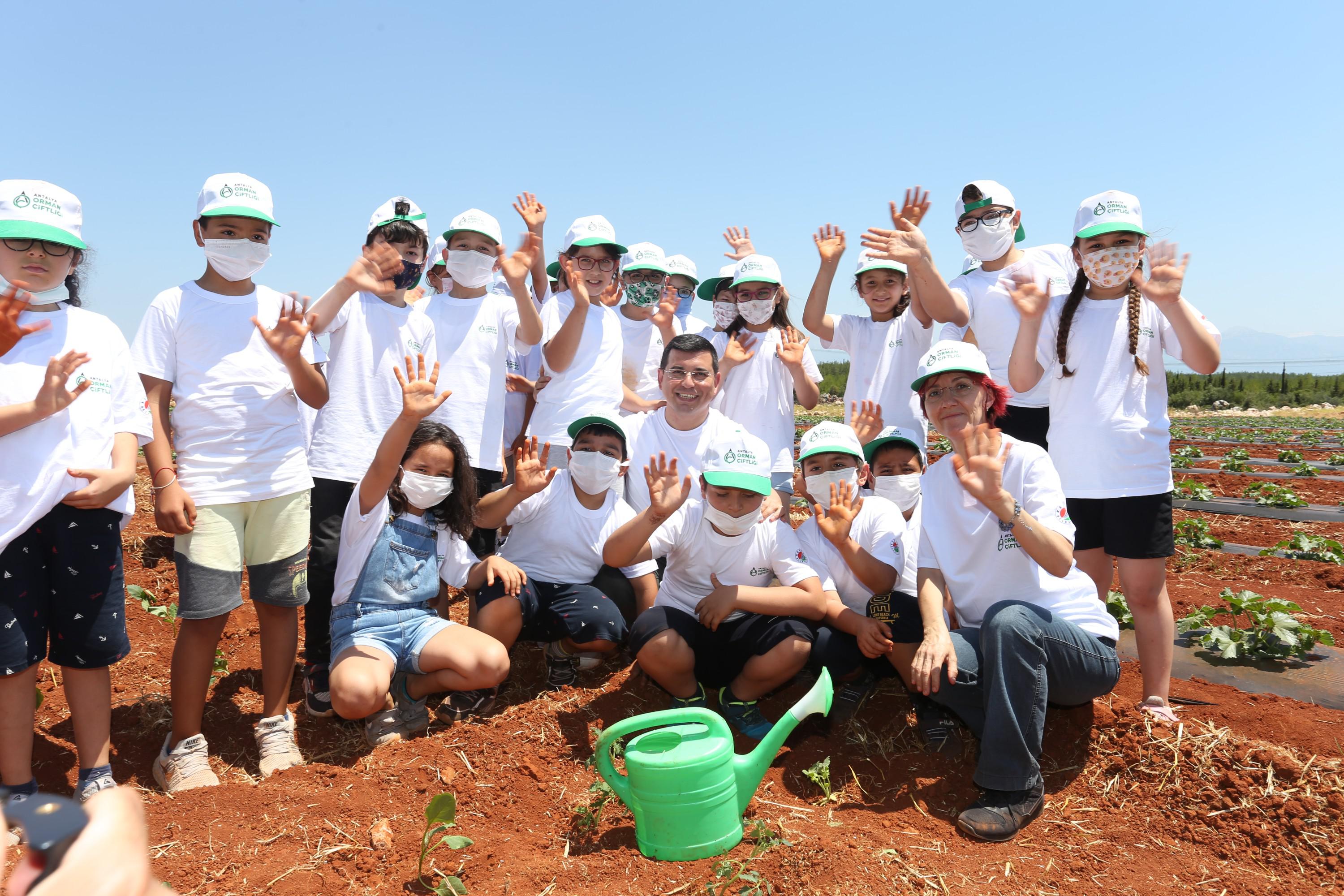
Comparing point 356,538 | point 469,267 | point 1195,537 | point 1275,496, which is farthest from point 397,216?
point 1275,496

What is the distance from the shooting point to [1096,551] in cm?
376

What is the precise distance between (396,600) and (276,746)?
30.1 inches

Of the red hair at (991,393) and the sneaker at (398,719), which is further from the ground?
the red hair at (991,393)

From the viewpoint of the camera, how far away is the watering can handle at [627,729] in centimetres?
262

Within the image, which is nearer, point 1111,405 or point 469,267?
point 1111,405

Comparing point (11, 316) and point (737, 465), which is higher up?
point (11, 316)

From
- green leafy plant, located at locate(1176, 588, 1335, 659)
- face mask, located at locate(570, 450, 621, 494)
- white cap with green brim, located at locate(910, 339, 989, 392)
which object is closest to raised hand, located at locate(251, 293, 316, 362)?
face mask, located at locate(570, 450, 621, 494)

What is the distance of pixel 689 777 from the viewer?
2.54 metres

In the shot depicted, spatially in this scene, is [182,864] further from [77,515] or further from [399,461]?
[399,461]

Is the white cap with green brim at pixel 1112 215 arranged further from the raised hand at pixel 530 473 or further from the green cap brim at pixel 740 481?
the raised hand at pixel 530 473

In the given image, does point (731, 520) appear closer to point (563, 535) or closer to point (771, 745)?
point (563, 535)

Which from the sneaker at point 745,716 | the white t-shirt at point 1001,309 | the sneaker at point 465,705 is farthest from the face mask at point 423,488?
the white t-shirt at point 1001,309

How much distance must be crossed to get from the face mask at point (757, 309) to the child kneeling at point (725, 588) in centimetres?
148

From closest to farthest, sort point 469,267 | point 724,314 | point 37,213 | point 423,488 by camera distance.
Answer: point 37,213 → point 423,488 → point 469,267 → point 724,314
